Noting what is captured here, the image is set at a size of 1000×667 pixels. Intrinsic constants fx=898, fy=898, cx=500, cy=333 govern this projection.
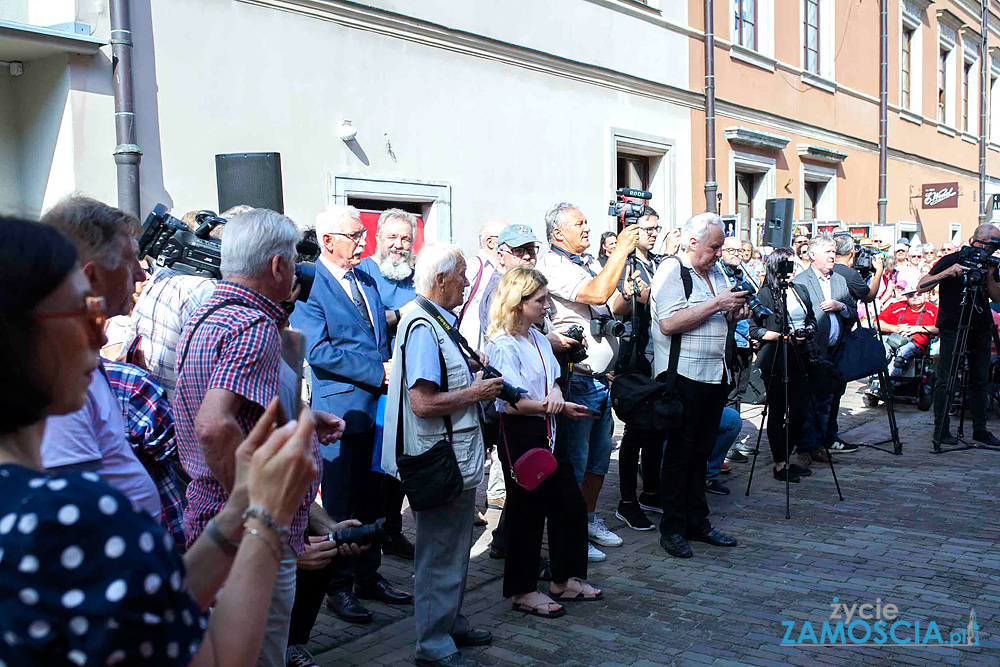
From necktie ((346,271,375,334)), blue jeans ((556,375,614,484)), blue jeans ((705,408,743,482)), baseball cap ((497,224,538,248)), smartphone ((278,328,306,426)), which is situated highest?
baseball cap ((497,224,538,248))

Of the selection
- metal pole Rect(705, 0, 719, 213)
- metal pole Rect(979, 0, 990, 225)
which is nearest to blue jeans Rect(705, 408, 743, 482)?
metal pole Rect(705, 0, 719, 213)

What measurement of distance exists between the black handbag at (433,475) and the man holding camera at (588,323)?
4.90ft

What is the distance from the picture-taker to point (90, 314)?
133 centimetres

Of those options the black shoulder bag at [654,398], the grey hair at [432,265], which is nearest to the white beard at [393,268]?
the black shoulder bag at [654,398]

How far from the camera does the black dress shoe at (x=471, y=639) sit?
4.01 metres

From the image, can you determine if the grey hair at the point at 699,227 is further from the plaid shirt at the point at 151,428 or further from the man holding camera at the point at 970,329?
the man holding camera at the point at 970,329

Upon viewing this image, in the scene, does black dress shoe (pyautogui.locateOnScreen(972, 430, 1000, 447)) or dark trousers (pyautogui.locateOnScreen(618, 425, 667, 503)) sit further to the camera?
black dress shoe (pyautogui.locateOnScreen(972, 430, 1000, 447))

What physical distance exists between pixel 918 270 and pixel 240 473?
13.6 metres

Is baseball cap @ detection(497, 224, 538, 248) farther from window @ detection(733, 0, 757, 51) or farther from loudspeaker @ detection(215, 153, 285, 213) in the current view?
window @ detection(733, 0, 757, 51)

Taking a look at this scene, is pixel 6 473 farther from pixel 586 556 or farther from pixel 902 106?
pixel 902 106

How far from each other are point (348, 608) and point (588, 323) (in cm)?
214

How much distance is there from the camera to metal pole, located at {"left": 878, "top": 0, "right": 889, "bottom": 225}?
2033 centimetres

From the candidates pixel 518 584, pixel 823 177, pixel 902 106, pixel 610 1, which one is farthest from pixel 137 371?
pixel 902 106

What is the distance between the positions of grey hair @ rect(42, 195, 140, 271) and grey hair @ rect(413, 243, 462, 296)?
1.52m
